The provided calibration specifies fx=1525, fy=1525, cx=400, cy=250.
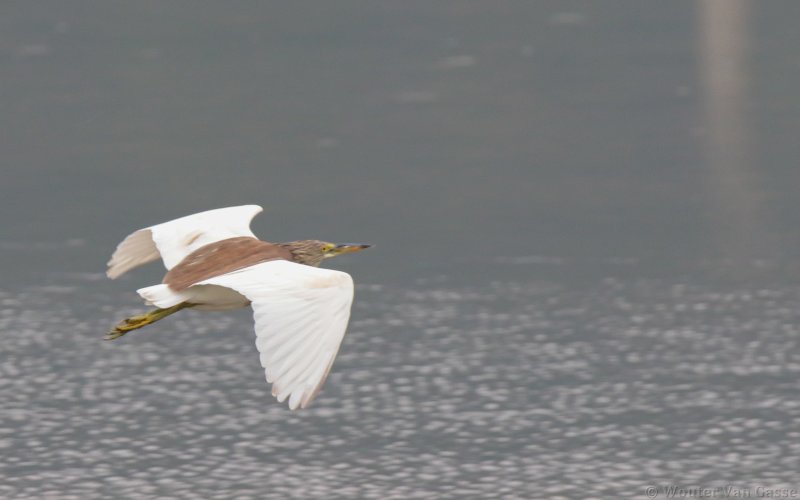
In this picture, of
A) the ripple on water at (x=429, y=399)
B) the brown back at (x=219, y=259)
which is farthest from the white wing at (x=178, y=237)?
the ripple on water at (x=429, y=399)

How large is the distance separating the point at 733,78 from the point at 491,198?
7.53 metres

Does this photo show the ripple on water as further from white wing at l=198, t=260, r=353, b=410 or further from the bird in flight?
white wing at l=198, t=260, r=353, b=410

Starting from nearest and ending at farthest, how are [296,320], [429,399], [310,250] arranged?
[296,320] → [310,250] → [429,399]

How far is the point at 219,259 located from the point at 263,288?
86cm

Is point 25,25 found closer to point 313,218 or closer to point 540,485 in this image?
point 313,218

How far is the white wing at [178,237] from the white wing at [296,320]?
0.97 meters

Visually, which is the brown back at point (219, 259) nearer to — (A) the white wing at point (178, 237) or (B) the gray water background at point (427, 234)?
(A) the white wing at point (178, 237)

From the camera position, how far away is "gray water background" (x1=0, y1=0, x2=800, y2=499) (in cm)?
1026

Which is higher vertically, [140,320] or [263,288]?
[263,288]

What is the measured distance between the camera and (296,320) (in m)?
6.07

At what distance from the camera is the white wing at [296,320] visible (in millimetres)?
5766

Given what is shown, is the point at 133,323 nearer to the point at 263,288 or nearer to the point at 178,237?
the point at 178,237

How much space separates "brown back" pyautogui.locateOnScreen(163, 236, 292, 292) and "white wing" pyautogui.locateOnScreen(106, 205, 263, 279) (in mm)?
170

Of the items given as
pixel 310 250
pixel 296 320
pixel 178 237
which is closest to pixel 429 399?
pixel 310 250
